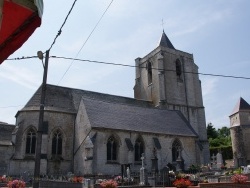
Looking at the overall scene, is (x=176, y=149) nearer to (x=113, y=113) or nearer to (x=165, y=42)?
(x=113, y=113)

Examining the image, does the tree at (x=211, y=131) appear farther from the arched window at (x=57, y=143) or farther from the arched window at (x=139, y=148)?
the arched window at (x=57, y=143)

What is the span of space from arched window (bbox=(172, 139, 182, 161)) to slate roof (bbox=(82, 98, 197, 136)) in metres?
0.94

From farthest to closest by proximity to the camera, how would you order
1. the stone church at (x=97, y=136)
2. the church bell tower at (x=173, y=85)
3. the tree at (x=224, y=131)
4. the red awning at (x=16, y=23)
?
the tree at (x=224, y=131) < the church bell tower at (x=173, y=85) < the stone church at (x=97, y=136) < the red awning at (x=16, y=23)

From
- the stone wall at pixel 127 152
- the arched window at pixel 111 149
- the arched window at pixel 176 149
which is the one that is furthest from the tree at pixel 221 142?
the arched window at pixel 111 149

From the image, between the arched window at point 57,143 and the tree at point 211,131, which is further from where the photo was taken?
the tree at point 211,131

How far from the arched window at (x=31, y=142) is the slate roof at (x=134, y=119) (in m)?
5.53

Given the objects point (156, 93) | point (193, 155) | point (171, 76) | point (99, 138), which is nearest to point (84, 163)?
point (99, 138)

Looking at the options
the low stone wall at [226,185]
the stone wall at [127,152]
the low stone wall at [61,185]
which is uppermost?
the stone wall at [127,152]

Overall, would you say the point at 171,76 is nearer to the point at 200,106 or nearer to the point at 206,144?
the point at 200,106

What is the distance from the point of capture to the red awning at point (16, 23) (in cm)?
297

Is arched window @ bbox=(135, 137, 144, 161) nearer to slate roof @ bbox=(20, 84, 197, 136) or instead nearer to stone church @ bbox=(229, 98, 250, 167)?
slate roof @ bbox=(20, 84, 197, 136)

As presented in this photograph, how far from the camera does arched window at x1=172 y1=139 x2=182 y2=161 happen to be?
29400 mm

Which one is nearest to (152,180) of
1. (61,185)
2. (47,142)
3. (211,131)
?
(61,185)

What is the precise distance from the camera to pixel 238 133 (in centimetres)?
4259
